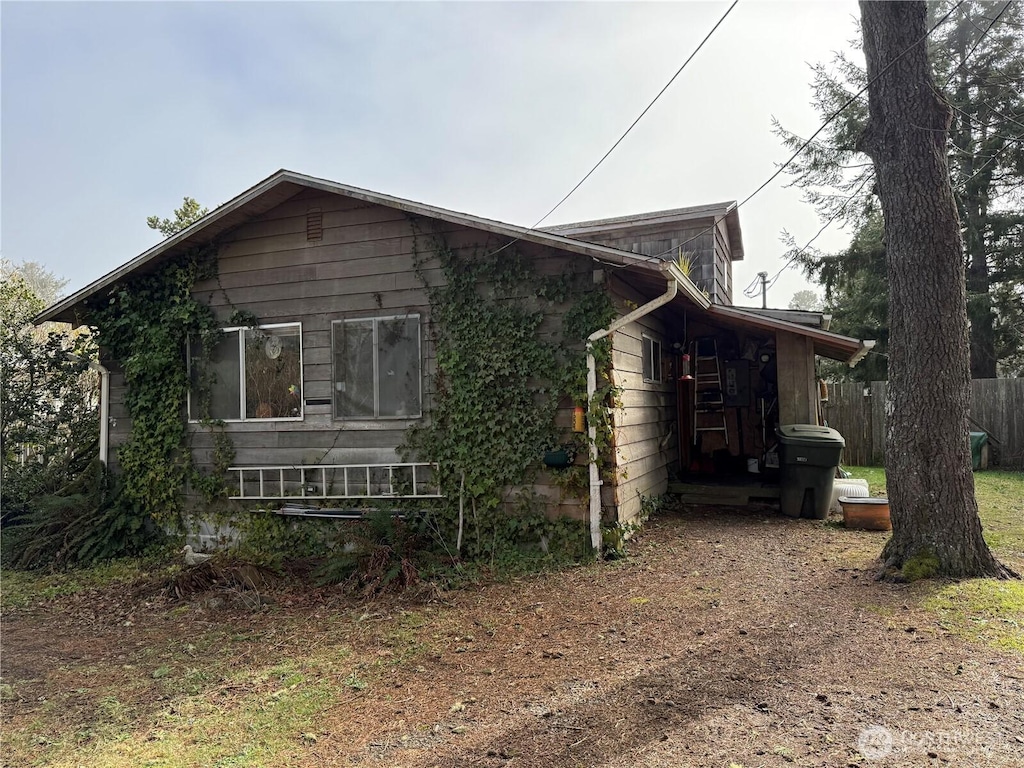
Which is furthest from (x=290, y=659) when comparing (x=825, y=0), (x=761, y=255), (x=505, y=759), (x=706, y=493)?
(x=761, y=255)

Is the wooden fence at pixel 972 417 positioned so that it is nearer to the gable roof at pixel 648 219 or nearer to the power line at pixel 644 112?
the gable roof at pixel 648 219

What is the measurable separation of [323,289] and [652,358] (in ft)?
14.4

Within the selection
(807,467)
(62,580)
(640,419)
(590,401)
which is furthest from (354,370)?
(807,467)

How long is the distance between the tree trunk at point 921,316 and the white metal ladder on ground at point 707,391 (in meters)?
4.83

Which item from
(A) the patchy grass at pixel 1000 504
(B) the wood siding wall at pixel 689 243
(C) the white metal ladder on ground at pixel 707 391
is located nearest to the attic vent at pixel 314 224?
(B) the wood siding wall at pixel 689 243

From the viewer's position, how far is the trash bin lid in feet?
24.2

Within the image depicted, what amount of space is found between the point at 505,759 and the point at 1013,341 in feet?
58.5

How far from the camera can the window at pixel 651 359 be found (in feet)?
25.3

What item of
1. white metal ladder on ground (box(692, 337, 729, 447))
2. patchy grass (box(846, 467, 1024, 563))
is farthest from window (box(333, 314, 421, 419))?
patchy grass (box(846, 467, 1024, 563))

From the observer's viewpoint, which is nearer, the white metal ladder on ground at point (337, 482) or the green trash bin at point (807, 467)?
the white metal ladder on ground at point (337, 482)

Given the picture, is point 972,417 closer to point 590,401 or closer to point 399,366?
point 590,401

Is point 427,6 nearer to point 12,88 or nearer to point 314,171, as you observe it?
point 314,171

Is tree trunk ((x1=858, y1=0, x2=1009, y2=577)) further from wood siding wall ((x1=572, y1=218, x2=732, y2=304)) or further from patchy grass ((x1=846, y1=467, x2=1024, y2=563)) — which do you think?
wood siding wall ((x1=572, y1=218, x2=732, y2=304))

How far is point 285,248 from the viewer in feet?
22.3
